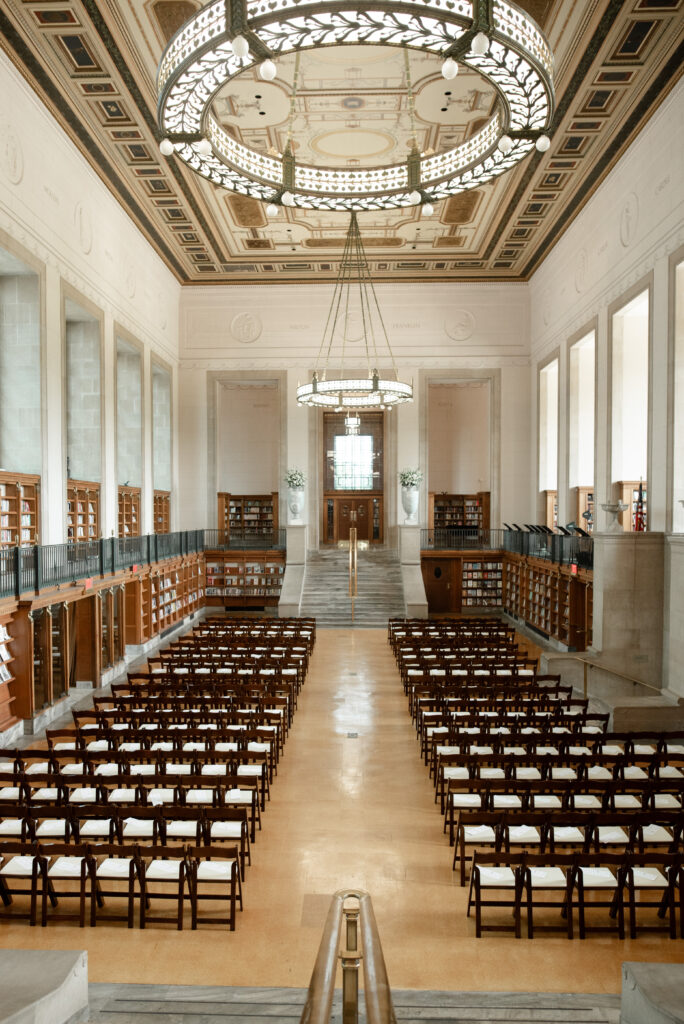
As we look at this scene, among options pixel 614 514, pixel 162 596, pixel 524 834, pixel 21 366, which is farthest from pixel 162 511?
pixel 524 834

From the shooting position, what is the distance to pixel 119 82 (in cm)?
1371

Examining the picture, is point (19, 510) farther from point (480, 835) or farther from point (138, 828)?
point (480, 835)

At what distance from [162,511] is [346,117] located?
1371cm

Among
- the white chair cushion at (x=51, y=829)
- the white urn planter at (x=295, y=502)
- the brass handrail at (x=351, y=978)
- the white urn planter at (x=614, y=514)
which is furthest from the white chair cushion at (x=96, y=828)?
the white urn planter at (x=295, y=502)

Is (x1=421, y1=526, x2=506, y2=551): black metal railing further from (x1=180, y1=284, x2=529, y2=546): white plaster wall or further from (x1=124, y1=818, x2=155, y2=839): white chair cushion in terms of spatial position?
(x1=124, y1=818, x2=155, y2=839): white chair cushion

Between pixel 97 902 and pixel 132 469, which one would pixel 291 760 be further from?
pixel 132 469

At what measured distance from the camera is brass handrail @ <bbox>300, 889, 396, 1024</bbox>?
2.54 meters

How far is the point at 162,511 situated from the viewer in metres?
24.6

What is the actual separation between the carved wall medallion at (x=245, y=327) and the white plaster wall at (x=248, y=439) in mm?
3940

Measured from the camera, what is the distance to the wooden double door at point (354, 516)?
90.1 ft

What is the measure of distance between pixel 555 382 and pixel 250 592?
12411 millimetres

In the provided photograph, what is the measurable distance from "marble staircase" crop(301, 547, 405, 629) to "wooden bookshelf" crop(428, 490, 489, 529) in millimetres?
3160

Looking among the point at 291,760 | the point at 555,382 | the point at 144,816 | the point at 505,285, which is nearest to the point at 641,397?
the point at 555,382

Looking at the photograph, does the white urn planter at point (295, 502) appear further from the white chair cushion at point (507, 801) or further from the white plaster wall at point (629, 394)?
the white chair cushion at point (507, 801)
